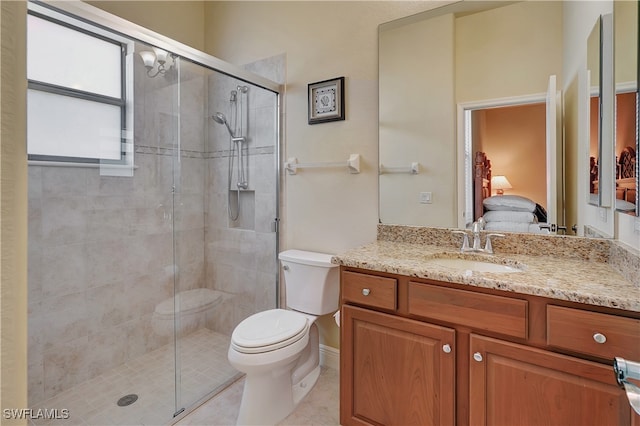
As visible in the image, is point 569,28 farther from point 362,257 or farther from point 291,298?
point 291,298

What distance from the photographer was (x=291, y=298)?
2.03 m

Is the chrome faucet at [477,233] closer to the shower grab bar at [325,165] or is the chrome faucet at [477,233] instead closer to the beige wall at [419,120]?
the beige wall at [419,120]

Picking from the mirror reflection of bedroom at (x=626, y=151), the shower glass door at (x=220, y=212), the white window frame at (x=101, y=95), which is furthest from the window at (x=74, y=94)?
the mirror reflection of bedroom at (x=626, y=151)

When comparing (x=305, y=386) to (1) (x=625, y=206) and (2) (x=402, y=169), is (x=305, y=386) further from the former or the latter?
(1) (x=625, y=206)

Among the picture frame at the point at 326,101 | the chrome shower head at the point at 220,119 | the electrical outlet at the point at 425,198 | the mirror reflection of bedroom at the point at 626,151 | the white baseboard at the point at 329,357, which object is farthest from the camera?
the chrome shower head at the point at 220,119

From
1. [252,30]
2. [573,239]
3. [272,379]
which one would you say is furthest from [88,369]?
[573,239]

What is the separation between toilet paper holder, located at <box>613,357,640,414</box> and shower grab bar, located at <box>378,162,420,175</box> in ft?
4.61

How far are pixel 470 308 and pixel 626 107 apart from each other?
2.85 feet

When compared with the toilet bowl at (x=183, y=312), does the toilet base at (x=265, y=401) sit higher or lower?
lower

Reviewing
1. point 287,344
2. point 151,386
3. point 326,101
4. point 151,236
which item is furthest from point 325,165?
point 151,386

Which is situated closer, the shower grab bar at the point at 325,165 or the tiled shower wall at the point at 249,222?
the shower grab bar at the point at 325,165

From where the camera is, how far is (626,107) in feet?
3.53

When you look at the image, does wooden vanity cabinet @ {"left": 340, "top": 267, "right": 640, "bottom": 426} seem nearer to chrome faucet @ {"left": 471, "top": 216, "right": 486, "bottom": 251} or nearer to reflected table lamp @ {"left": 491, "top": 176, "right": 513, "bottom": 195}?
chrome faucet @ {"left": 471, "top": 216, "right": 486, "bottom": 251}

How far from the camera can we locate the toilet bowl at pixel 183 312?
6.77 ft
